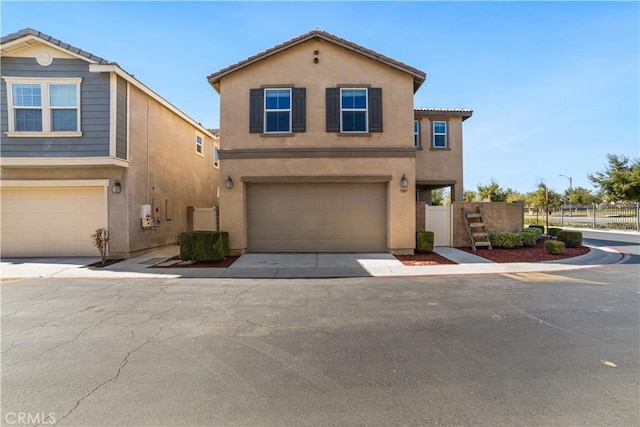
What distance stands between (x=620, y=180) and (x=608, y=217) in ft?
31.5

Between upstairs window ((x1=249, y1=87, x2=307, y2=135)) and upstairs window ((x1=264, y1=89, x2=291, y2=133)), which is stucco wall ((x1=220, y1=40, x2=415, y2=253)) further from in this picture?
upstairs window ((x1=264, y1=89, x2=291, y2=133))

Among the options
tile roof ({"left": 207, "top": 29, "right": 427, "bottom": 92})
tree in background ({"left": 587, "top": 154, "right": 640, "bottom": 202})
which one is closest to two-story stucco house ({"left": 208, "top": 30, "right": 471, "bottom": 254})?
tile roof ({"left": 207, "top": 29, "right": 427, "bottom": 92})

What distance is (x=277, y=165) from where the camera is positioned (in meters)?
11.5

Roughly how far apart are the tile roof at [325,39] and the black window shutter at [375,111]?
127cm

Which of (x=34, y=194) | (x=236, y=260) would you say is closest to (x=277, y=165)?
(x=236, y=260)

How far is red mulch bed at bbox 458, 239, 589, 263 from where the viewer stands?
423 inches

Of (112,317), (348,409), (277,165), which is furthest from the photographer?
(277,165)

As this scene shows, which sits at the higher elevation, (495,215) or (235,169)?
(235,169)

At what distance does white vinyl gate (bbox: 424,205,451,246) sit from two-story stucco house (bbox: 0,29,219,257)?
38.6ft

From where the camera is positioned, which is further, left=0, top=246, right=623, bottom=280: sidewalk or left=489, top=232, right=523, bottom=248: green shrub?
left=489, top=232, right=523, bottom=248: green shrub

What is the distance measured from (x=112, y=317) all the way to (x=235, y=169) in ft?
23.6

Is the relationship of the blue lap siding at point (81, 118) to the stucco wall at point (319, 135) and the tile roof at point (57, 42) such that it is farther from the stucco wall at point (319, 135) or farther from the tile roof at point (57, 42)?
the stucco wall at point (319, 135)

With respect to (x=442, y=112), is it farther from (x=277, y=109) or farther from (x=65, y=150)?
(x=65, y=150)

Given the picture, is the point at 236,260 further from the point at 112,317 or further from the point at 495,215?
the point at 495,215
